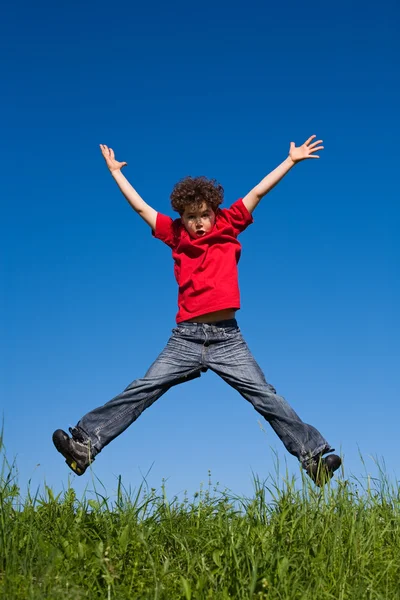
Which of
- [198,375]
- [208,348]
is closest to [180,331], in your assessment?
[208,348]

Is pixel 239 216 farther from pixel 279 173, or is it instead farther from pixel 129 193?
pixel 129 193

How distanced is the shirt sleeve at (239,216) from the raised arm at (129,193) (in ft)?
2.35

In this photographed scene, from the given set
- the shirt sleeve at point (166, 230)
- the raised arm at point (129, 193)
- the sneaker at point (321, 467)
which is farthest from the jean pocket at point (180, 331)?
the sneaker at point (321, 467)

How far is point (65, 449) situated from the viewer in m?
5.75

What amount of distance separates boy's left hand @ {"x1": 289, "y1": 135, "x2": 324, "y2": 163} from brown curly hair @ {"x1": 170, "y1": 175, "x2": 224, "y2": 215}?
2.69 ft

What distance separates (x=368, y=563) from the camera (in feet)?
14.7

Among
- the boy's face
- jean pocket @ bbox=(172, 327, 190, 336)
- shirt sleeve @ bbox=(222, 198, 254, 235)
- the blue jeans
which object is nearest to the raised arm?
the boy's face

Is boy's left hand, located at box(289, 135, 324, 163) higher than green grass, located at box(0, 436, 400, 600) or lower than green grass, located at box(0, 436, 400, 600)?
higher

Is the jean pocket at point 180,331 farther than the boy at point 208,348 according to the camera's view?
Yes

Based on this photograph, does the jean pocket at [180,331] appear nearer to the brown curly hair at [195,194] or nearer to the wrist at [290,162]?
the brown curly hair at [195,194]

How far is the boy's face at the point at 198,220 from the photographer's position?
6.38 meters

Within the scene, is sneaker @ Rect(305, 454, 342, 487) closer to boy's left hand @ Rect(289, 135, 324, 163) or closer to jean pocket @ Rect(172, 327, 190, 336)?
jean pocket @ Rect(172, 327, 190, 336)

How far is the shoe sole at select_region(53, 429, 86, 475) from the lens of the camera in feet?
18.9

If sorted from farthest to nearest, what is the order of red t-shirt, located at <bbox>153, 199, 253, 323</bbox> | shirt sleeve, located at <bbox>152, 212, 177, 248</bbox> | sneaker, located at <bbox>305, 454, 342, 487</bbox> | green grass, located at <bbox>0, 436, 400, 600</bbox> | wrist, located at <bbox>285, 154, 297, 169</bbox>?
shirt sleeve, located at <bbox>152, 212, 177, 248</bbox>, wrist, located at <bbox>285, 154, 297, 169</bbox>, red t-shirt, located at <bbox>153, 199, 253, 323</bbox>, sneaker, located at <bbox>305, 454, 342, 487</bbox>, green grass, located at <bbox>0, 436, 400, 600</bbox>
